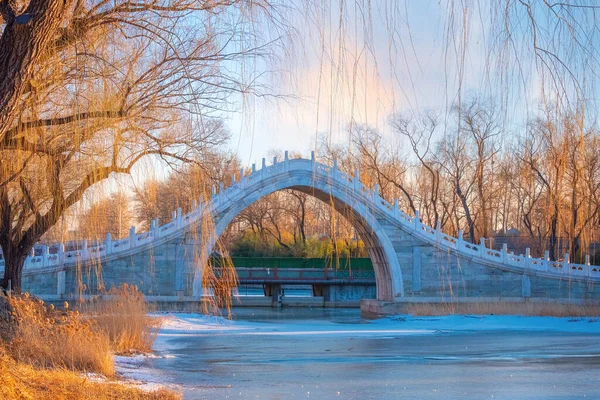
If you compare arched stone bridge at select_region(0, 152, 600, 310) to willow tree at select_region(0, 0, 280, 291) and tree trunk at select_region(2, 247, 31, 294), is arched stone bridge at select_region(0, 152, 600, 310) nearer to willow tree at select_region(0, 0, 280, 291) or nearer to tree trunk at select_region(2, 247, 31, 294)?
tree trunk at select_region(2, 247, 31, 294)

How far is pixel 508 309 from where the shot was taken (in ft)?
94.3

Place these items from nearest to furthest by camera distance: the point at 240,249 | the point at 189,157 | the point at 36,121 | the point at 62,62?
the point at 62,62 < the point at 36,121 < the point at 189,157 < the point at 240,249

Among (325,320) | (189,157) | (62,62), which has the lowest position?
(325,320)

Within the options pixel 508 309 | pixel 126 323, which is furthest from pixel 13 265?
pixel 508 309

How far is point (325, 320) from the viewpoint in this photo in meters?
27.8

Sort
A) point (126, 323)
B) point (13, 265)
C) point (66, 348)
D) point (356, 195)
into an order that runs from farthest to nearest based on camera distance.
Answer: point (356, 195) < point (13, 265) < point (126, 323) < point (66, 348)

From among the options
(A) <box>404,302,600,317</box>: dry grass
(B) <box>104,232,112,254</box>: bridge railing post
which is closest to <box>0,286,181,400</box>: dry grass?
(B) <box>104,232,112,254</box>: bridge railing post

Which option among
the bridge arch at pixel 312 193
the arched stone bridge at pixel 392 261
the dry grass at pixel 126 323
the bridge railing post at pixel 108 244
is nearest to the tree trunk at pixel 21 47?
the dry grass at pixel 126 323

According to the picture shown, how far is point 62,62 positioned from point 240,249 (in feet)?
128

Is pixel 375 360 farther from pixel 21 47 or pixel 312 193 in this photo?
pixel 312 193

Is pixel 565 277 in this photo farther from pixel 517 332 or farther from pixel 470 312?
pixel 517 332

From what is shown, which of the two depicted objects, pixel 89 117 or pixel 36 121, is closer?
pixel 89 117

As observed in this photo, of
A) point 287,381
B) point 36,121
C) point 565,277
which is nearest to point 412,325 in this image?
point 565,277

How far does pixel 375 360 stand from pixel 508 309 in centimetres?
1582
